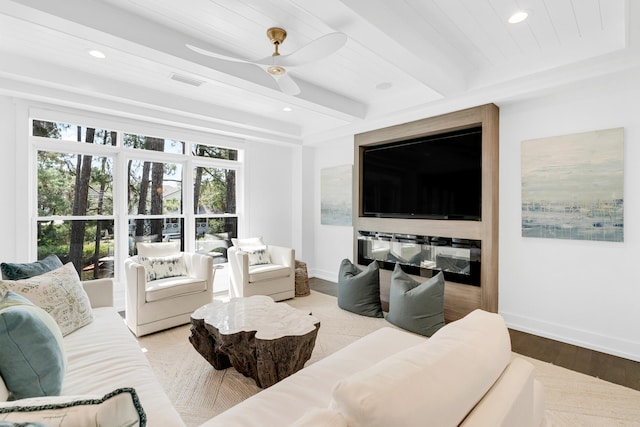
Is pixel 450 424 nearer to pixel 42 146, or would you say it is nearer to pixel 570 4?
pixel 570 4

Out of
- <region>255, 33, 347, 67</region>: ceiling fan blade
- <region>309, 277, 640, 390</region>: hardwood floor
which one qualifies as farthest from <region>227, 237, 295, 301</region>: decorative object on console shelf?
<region>309, 277, 640, 390</region>: hardwood floor

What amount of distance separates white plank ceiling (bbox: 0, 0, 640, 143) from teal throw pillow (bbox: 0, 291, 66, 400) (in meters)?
1.95

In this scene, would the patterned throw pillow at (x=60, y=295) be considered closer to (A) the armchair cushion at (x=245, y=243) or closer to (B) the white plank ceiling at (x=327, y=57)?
(B) the white plank ceiling at (x=327, y=57)

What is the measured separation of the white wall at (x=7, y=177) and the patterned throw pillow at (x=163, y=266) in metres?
1.25

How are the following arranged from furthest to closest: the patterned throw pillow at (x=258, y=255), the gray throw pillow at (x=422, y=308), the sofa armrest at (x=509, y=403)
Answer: the patterned throw pillow at (x=258, y=255) < the gray throw pillow at (x=422, y=308) < the sofa armrest at (x=509, y=403)

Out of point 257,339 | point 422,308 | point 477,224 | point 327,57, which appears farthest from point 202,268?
point 477,224

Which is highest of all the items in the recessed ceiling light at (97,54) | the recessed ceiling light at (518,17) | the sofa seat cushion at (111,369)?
the recessed ceiling light at (518,17)

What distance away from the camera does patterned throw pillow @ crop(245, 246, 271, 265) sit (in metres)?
4.25

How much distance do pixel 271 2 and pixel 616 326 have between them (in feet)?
12.7

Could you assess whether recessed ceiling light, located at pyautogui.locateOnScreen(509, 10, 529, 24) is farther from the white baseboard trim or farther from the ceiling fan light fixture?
the white baseboard trim

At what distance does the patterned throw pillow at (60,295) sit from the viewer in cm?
183

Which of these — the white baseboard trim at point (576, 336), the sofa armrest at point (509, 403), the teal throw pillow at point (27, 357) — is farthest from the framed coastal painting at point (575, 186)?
the teal throw pillow at point (27, 357)

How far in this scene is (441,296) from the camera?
306cm

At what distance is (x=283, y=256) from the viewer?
4.35 meters
